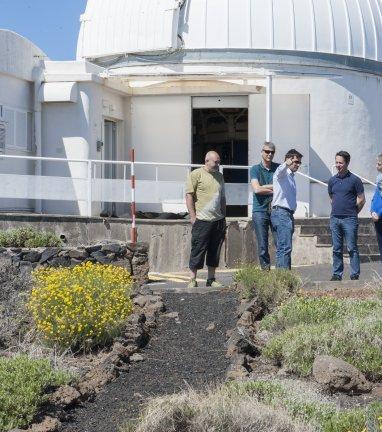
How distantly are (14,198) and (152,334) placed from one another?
887 centimetres

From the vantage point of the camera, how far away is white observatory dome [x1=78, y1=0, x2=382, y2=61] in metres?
21.1

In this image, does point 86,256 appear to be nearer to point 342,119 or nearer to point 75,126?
point 75,126

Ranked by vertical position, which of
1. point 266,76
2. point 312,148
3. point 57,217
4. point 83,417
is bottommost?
point 83,417

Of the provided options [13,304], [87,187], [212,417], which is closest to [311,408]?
[212,417]

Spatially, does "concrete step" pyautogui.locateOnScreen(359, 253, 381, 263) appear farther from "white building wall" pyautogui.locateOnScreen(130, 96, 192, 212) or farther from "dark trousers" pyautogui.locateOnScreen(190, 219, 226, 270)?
"white building wall" pyautogui.locateOnScreen(130, 96, 192, 212)

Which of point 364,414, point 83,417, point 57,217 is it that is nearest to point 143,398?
point 83,417

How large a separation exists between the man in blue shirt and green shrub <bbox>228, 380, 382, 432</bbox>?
17.8ft

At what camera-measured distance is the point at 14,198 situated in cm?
1769

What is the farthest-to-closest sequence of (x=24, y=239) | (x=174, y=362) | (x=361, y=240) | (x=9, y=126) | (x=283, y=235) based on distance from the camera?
(x=9, y=126), (x=361, y=240), (x=24, y=239), (x=283, y=235), (x=174, y=362)

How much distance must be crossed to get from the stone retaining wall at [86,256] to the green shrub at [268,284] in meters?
2.11

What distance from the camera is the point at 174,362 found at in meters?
8.31

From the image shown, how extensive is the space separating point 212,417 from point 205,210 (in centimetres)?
657

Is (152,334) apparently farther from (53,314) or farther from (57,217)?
(57,217)

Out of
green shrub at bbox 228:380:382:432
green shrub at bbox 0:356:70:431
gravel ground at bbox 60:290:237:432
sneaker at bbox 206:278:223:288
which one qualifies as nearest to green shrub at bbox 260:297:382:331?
gravel ground at bbox 60:290:237:432
